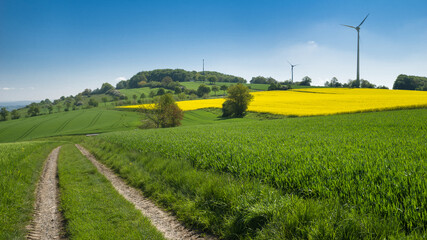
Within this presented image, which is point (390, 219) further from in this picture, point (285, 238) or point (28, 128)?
point (28, 128)

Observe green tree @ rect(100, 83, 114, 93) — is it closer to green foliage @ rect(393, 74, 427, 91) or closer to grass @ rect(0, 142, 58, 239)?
grass @ rect(0, 142, 58, 239)

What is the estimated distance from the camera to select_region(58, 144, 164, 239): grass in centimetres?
505

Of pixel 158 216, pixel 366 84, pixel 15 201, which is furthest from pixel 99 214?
pixel 366 84

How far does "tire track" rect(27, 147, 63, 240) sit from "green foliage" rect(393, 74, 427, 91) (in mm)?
124917

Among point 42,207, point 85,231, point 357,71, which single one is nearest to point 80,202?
point 42,207

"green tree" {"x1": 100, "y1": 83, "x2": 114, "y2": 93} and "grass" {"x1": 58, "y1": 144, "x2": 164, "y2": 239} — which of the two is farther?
"green tree" {"x1": 100, "y1": 83, "x2": 114, "y2": 93}

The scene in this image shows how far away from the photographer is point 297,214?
165 inches

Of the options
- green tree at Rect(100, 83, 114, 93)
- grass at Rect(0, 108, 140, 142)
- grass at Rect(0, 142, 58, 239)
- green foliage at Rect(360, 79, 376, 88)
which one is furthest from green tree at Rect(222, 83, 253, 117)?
green tree at Rect(100, 83, 114, 93)

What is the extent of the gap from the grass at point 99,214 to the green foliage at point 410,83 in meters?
123

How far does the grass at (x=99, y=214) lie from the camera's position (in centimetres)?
505

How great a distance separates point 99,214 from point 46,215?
6.43 ft

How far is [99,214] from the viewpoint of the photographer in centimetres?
611

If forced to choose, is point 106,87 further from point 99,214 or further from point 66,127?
point 99,214

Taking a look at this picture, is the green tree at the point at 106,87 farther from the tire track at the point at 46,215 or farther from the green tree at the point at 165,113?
the tire track at the point at 46,215
